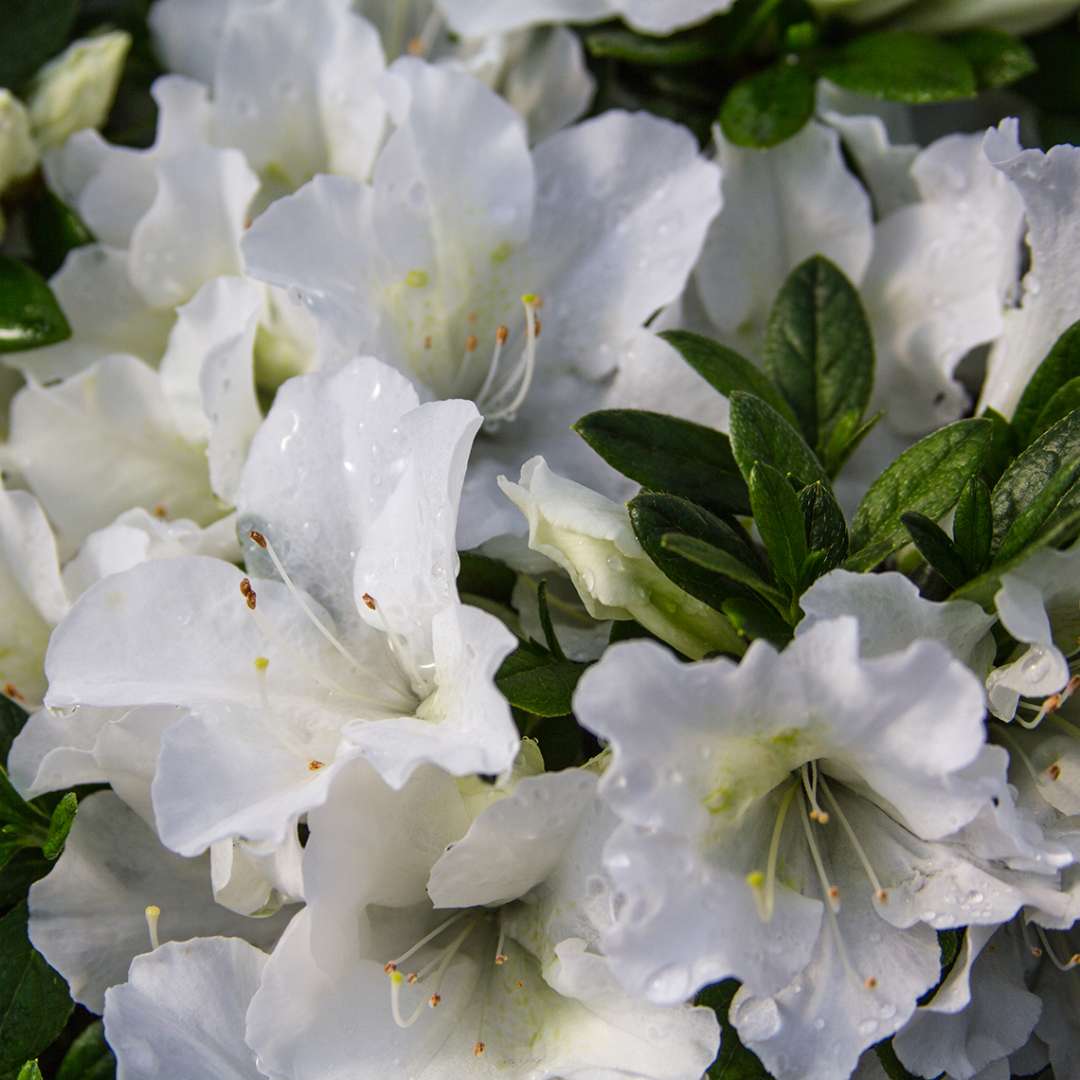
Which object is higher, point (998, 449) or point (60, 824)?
point (998, 449)

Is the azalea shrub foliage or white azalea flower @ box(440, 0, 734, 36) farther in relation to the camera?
white azalea flower @ box(440, 0, 734, 36)

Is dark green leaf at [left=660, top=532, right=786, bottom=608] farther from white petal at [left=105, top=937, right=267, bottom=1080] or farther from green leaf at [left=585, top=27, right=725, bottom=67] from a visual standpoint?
green leaf at [left=585, top=27, right=725, bottom=67]

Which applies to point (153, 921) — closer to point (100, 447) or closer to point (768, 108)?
point (100, 447)

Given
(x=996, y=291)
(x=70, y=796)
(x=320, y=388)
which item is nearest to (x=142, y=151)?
(x=320, y=388)

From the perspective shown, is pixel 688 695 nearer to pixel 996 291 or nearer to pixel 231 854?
pixel 231 854

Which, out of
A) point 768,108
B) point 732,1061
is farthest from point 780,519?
point 768,108

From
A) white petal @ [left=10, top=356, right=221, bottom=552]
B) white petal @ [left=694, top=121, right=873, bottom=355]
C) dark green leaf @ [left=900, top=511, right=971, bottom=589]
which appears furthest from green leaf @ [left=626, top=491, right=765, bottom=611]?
white petal @ [left=10, top=356, right=221, bottom=552]
